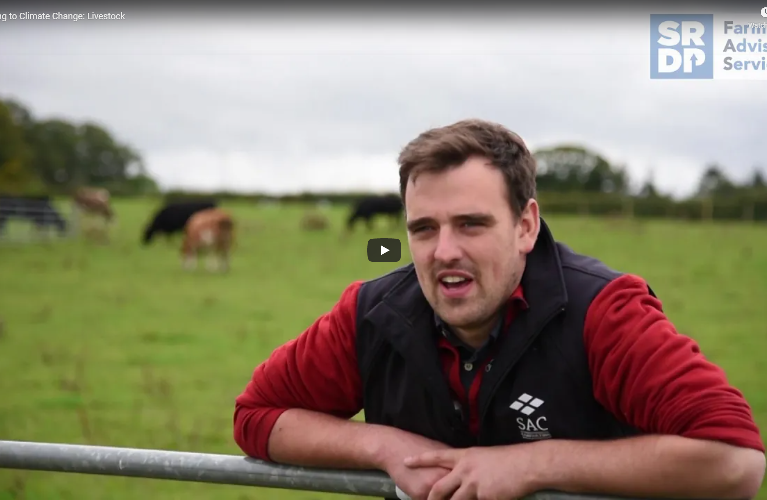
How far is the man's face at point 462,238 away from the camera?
2.10 meters

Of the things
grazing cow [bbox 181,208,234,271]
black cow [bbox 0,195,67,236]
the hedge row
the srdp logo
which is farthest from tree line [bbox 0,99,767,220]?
the srdp logo

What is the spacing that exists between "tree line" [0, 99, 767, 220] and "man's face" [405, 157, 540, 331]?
26.4 m

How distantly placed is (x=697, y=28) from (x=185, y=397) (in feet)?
20.7

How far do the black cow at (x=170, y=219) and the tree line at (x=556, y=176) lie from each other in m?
6.98

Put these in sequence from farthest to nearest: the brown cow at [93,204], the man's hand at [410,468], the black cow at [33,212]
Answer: the brown cow at [93,204]
the black cow at [33,212]
the man's hand at [410,468]

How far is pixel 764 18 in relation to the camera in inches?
146

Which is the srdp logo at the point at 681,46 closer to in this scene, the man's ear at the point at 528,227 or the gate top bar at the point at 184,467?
the man's ear at the point at 528,227

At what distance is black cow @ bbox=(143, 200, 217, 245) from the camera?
85.2 feet

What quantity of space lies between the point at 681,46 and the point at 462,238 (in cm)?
249

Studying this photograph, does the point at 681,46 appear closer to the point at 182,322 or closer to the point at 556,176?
the point at 182,322

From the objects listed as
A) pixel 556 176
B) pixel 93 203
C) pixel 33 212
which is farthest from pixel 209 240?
pixel 556 176

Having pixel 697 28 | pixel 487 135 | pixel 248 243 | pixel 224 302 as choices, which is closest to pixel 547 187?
pixel 248 243

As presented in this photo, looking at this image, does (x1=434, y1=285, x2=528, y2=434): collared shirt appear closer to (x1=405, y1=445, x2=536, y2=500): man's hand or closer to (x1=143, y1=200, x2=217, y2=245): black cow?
(x1=405, y1=445, x2=536, y2=500): man's hand

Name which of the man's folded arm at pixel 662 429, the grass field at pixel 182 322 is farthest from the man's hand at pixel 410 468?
the grass field at pixel 182 322
